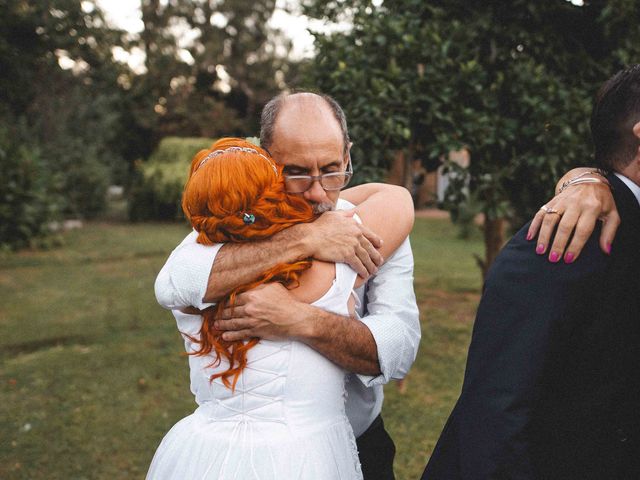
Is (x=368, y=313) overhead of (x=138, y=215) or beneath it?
overhead

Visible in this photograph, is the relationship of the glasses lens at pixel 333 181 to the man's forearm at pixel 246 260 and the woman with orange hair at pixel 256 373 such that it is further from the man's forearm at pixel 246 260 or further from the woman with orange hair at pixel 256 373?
the man's forearm at pixel 246 260

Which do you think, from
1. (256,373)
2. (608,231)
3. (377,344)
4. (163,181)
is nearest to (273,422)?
(256,373)

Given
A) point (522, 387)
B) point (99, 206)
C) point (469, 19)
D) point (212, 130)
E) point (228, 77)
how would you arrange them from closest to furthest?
point (522, 387), point (469, 19), point (99, 206), point (212, 130), point (228, 77)

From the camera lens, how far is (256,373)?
1.71 meters

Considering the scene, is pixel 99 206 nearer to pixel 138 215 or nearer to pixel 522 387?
pixel 138 215

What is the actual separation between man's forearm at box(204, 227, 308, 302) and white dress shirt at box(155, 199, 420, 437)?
1.1 inches

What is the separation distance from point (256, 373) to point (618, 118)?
1177 millimetres

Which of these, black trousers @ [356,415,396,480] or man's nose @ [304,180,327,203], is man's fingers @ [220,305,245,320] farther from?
black trousers @ [356,415,396,480]

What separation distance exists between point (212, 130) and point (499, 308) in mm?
23436

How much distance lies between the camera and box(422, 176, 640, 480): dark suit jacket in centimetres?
142

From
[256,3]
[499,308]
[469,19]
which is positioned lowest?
[499,308]

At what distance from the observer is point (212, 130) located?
78.7 ft

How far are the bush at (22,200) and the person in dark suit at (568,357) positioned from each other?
13083 millimetres

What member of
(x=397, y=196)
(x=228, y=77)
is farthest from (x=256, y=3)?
(x=397, y=196)
